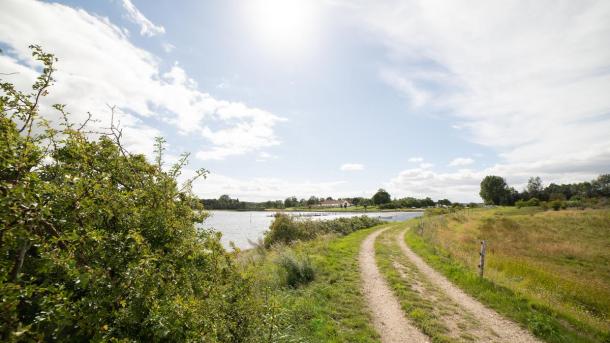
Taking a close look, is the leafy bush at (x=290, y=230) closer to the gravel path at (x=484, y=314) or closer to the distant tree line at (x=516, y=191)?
the gravel path at (x=484, y=314)

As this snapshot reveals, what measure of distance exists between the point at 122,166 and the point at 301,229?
26531mm

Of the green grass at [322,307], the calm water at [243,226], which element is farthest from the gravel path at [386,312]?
the calm water at [243,226]

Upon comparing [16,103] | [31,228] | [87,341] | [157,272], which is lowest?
[87,341]

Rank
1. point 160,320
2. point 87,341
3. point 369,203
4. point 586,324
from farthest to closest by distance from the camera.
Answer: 1. point 369,203
2. point 586,324
3. point 160,320
4. point 87,341

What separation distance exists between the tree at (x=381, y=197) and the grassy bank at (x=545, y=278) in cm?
10792

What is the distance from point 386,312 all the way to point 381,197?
13714cm

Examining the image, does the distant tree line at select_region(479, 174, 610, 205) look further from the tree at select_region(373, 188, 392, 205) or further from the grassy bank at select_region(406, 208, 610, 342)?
the grassy bank at select_region(406, 208, 610, 342)

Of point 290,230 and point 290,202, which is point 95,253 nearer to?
point 290,230

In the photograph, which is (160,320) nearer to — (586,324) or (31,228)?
(31,228)

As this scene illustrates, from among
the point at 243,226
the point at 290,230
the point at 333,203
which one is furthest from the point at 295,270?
the point at 333,203

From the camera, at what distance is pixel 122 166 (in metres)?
3.64

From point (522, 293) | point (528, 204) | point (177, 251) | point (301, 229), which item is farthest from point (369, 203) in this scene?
point (177, 251)

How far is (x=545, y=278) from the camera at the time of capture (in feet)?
47.1

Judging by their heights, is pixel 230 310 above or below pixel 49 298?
below
